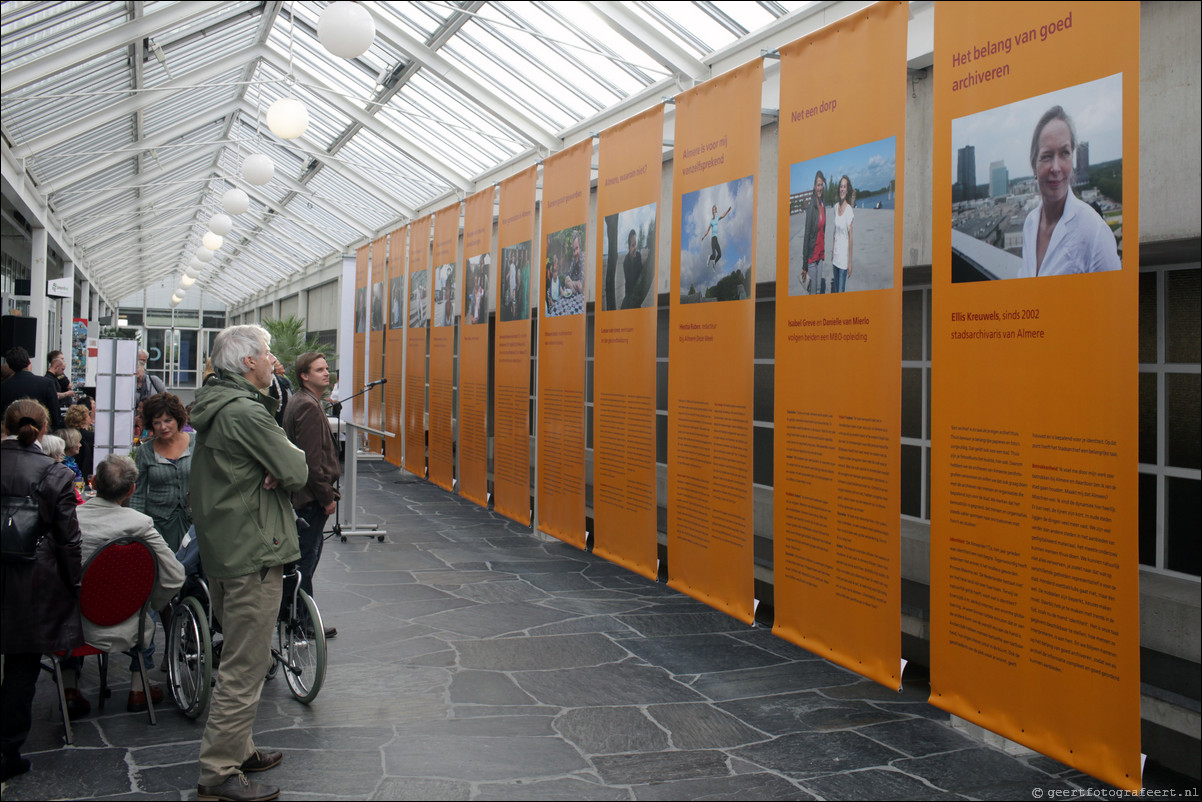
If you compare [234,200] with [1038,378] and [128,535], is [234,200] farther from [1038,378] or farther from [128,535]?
[1038,378]

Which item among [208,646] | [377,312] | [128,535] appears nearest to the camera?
[208,646]

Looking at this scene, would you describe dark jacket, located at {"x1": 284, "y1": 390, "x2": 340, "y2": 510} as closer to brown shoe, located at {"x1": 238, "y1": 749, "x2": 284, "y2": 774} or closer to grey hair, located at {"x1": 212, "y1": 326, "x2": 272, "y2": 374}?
grey hair, located at {"x1": 212, "y1": 326, "x2": 272, "y2": 374}

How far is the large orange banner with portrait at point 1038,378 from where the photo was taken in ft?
11.7

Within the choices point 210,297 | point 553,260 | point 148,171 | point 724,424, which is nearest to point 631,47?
point 553,260

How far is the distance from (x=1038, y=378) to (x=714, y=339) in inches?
102

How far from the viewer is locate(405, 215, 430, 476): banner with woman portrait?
44.0ft

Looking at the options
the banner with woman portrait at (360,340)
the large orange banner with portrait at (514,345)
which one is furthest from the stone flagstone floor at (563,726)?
the banner with woman portrait at (360,340)

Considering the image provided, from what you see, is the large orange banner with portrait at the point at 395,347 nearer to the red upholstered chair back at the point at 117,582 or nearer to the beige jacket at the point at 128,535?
the beige jacket at the point at 128,535

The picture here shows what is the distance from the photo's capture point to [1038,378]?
3879 millimetres

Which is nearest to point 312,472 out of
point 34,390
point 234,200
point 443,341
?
point 34,390

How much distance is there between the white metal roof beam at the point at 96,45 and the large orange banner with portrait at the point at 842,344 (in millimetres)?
8182

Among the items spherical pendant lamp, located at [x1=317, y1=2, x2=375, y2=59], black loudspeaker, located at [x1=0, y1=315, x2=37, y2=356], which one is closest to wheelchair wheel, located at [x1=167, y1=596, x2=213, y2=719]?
spherical pendant lamp, located at [x1=317, y1=2, x2=375, y2=59]

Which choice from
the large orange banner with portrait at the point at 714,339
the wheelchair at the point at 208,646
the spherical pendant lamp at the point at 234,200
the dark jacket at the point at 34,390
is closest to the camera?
the wheelchair at the point at 208,646

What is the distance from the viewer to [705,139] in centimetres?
641
